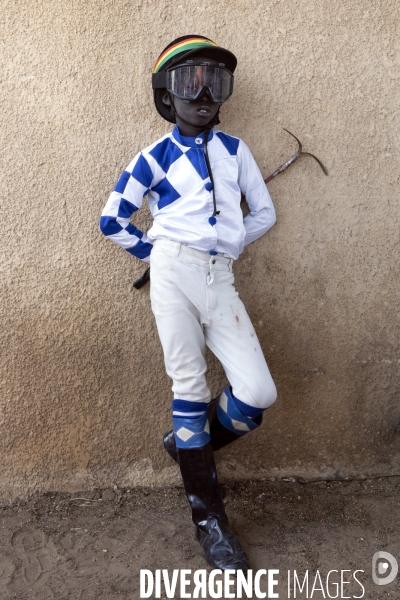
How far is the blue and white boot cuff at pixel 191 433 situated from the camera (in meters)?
2.36

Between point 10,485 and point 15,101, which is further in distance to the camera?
point 10,485

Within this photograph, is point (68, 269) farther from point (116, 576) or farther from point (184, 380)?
point (116, 576)

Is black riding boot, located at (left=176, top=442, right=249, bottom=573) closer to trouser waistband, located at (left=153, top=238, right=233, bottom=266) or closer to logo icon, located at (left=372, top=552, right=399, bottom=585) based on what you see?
logo icon, located at (left=372, top=552, right=399, bottom=585)

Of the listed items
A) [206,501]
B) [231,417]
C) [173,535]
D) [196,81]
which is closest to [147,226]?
[196,81]

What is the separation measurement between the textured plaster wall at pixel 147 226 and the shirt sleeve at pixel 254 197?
0.17 meters

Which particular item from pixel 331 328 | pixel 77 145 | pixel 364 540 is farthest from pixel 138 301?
pixel 364 540

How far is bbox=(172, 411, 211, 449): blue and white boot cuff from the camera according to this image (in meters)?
2.36

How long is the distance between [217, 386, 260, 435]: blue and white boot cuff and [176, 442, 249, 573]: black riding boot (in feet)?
0.40

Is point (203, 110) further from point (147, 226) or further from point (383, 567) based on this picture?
point (383, 567)

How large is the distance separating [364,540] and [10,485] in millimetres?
1622

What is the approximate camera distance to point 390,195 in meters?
2.78

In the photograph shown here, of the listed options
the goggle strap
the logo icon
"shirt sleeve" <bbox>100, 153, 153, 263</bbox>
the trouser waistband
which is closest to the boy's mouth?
the goggle strap

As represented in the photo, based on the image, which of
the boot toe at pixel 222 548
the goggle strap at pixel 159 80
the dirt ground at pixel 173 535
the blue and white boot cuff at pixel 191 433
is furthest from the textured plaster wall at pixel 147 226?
the boot toe at pixel 222 548

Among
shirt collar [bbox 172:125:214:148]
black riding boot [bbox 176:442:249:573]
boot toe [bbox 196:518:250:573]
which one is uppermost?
shirt collar [bbox 172:125:214:148]
